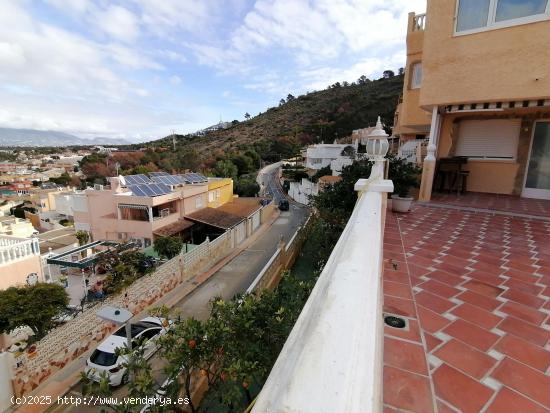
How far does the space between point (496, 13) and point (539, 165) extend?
4222 mm

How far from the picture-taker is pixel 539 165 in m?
7.77

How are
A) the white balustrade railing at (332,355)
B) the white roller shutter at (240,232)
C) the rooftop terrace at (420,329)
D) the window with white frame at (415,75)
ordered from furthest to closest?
1. the white roller shutter at (240,232)
2. the window with white frame at (415,75)
3. the rooftop terrace at (420,329)
4. the white balustrade railing at (332,355)

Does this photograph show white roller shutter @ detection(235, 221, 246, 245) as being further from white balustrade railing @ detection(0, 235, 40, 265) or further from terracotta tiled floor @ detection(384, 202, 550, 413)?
terracotta tiled floor @ detection(384, 202, 550, 413)

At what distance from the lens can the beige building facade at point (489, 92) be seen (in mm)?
6008

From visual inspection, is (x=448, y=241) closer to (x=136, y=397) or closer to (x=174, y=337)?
(x=174, y=337)

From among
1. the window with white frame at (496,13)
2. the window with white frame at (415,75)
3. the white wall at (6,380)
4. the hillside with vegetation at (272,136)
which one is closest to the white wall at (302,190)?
the hillside with vegetation at (272,136)

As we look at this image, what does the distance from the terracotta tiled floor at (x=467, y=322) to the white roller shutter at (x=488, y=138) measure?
4210 mm

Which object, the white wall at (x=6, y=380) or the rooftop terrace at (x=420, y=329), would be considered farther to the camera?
the white wall at (x=6, y=380)

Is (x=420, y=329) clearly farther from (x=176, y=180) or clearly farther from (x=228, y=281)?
(x=176, y=180)

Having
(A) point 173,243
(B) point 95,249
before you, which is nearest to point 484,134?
(A) point 173,243

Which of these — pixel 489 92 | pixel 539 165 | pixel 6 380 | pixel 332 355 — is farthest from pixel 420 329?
pixel 6 380

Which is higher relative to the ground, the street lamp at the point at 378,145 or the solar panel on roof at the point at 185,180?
the street lamp at the point at 378,145

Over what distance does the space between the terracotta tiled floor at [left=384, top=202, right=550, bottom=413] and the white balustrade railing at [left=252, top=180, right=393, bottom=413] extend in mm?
750

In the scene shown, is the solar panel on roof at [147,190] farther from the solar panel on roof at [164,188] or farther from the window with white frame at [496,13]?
the window with white frame at [496,13]
